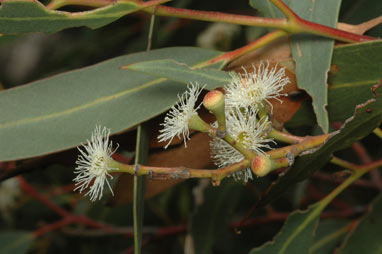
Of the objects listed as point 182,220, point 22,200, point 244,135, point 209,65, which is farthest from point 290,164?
point 22,200

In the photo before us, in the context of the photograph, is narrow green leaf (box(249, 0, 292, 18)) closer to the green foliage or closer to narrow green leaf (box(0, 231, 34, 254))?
the green foliage

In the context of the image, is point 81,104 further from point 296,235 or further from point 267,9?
point 296,235

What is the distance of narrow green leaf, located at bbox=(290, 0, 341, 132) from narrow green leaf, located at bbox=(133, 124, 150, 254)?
30cm

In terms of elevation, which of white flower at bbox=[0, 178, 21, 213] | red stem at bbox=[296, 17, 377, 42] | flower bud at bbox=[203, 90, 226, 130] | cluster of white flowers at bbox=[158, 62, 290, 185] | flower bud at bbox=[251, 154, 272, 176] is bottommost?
flower bud at bbox=[251, 154, 272, 176]

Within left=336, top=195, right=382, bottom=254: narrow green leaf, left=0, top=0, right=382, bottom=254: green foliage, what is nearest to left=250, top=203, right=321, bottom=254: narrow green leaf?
left=0, top=0, right=382, bottom=254: green foliage

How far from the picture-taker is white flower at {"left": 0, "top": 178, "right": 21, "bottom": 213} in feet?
6.75

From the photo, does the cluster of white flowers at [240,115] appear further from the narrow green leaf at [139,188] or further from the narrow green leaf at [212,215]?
the narrow green leaf at [212,215]

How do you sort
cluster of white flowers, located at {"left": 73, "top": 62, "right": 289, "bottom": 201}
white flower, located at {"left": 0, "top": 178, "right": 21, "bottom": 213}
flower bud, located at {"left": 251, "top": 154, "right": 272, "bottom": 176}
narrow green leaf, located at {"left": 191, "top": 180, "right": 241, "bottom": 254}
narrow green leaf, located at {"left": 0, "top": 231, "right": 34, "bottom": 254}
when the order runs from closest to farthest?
flower bud, located at {"left": 251, "top": 154, "right": 272, "bottom": 176}, cluster of white flowers, located at {"left": 73, "top": 62, "right": 289, "bottom": 201}, narrow green leaf, located at {"left": 191, "top": 180, "right": 241, "bottom": 254}, narrow green leaf, located at {"left": 0, "top": 231, "right": 34, "bottom": 254}, white flower, located at {"left": 0, "top": 178, "right": 21, "bottom": 213}

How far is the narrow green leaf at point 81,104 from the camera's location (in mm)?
953

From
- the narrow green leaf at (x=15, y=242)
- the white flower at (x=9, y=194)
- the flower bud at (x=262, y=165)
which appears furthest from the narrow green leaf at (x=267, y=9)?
the white flower at (x=9, y=194)

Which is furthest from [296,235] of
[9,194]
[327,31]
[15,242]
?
[9,194]

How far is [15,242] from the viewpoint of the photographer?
1.73 metres

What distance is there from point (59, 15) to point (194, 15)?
0.23 meters

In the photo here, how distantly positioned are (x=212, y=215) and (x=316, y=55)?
652 millimetres
